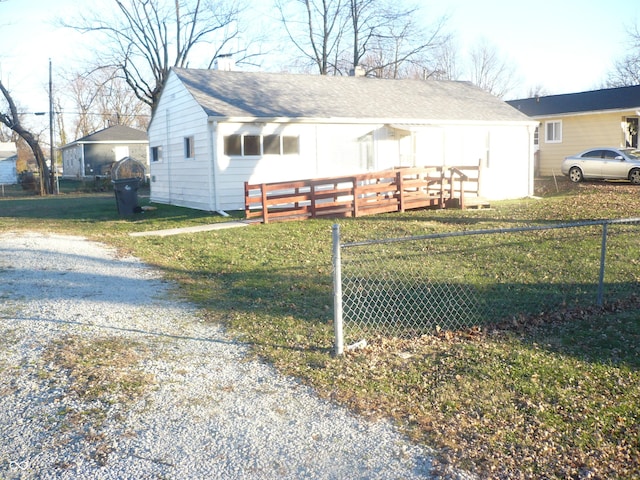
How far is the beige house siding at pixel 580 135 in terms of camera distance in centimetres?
2819

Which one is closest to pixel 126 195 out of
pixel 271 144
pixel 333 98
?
pixel 271 144

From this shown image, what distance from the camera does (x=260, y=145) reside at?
61.6 feet

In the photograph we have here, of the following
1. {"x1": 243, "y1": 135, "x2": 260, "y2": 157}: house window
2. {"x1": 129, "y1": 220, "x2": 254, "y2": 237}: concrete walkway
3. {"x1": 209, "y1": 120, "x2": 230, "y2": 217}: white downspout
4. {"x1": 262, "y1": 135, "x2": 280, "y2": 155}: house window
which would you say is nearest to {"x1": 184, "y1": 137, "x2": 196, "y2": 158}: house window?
{"x1": 209, "y1": 120, "x2": 230, "y2": 217}: white downspout

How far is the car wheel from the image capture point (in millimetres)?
25141

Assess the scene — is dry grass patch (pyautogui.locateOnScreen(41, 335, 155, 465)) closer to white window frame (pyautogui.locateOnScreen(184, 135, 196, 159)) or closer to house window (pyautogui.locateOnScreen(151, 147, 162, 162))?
white window frame (pyautogui.locateOnScreen(184, 135, 196, 159))

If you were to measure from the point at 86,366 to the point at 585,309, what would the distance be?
551 centimetres

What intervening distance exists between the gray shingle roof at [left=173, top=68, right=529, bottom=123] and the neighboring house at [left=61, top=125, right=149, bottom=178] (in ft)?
89.5

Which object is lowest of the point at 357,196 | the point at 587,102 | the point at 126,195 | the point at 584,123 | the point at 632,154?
the point at 357,196

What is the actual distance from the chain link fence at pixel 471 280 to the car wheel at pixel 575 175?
14.3 m

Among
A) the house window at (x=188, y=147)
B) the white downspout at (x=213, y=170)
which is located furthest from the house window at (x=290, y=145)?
the house window at (x=188, y=147)

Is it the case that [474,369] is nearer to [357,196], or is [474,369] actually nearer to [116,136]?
[357,196]

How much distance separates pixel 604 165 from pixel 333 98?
1101 centimetres

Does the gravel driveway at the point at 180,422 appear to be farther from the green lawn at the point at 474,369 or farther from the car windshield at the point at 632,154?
the car windshield at the point at 632,154

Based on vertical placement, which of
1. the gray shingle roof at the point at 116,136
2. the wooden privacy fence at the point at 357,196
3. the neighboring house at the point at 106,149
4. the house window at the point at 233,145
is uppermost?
the gray shingle roof at the point at 116,136
